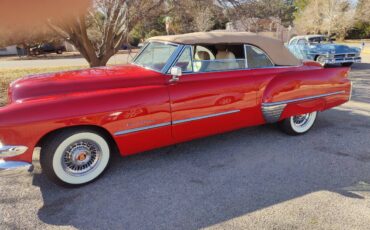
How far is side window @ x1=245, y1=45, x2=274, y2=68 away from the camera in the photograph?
13.5 ft

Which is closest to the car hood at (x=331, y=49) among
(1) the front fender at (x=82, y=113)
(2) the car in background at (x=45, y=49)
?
(1) the front fender at (x=82, y=113)

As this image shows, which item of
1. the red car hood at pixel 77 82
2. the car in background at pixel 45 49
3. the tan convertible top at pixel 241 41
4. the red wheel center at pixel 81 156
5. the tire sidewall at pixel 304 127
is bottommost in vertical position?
the tire sidewall at pixel 304 127

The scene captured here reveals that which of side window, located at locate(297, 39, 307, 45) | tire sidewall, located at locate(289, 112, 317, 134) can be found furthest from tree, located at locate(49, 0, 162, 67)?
side window, located at locate(297, 39, 307, 45)

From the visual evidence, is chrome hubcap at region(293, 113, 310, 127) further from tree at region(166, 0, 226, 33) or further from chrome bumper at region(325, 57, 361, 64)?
chrome bumper at region(325, 57, 361, 64)

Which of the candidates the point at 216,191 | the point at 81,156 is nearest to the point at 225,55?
the point at 216,191

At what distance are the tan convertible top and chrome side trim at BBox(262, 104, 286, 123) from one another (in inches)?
27.0

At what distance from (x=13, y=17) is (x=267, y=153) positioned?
7.19 m

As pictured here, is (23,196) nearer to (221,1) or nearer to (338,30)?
(221,1)

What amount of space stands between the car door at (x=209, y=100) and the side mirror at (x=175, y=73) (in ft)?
0.13

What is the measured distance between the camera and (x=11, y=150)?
108 inches

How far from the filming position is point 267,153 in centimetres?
399

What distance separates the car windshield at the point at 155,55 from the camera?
380cm

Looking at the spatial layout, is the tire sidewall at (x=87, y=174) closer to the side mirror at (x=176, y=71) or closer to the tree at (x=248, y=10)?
the side mirror at (x=176, y=71)

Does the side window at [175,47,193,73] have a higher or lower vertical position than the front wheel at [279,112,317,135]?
higher
